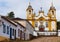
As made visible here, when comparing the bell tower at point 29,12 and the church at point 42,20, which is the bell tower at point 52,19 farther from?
the bell tower at point 29,12

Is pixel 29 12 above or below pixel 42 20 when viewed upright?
above

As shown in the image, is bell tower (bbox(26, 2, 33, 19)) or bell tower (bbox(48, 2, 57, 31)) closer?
bell tower (bbox(48, 2, 57, 31))

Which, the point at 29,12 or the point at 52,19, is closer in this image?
the point at 52,19

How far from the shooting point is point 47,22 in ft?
332

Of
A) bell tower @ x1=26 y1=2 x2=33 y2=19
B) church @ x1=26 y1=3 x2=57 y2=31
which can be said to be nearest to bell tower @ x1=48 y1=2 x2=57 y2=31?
church @ x1=26 y1=3 x2=57 y2=31

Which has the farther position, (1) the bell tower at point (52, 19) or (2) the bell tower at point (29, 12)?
(2) the bell tower at point (29, 12)

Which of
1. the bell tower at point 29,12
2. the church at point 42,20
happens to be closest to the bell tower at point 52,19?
the church at point 42,20

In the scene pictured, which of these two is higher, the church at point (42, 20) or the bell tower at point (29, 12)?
the bell tower at point (29, 12)

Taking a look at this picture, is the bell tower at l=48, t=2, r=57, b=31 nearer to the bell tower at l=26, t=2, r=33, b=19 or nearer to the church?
the church

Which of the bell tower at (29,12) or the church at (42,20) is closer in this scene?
the church at (42,20)

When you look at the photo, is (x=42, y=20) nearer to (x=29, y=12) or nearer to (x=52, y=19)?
(x=52, y=19)

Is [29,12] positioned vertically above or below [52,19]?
above

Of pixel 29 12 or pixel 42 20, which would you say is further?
pixel 29 12

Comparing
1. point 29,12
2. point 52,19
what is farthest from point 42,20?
point 29,12
